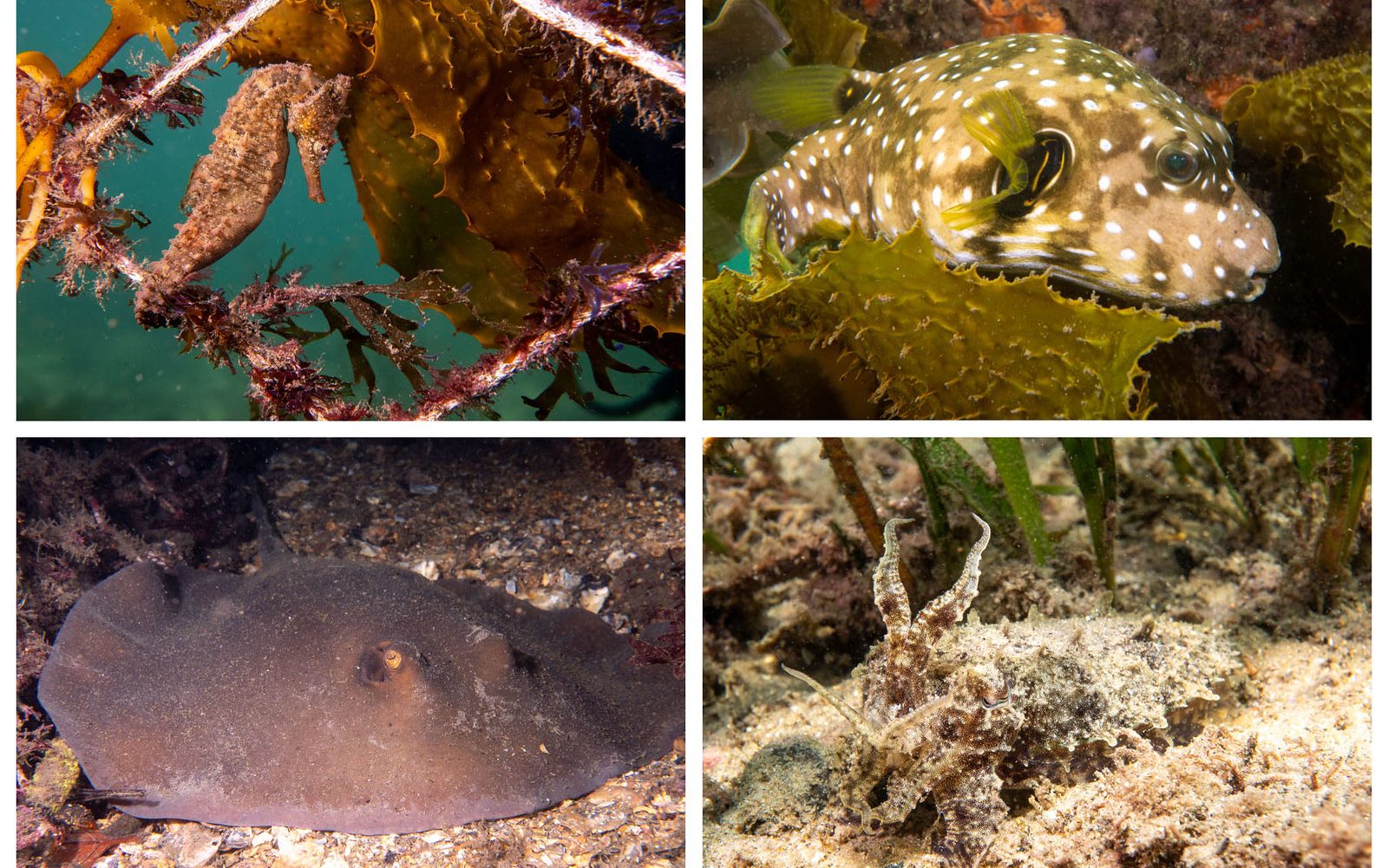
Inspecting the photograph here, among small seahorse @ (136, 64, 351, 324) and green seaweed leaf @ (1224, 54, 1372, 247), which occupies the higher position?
small seahorse @ (136, 64, 351, 324)

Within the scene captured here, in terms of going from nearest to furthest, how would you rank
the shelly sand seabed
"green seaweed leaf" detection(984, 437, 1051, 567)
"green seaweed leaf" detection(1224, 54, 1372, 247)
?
the shelly sand seabed < "green seaweed leaf" detection(1224, 54, 1372, 247) < "green seaweed leaf" detection(984, 437, 1051, 567)

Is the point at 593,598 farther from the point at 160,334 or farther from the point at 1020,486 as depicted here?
the point at 160,334

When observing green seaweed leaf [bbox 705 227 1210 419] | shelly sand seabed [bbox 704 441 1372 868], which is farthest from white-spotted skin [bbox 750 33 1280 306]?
shelly sand seabed [bbox 704 441 1372 868]

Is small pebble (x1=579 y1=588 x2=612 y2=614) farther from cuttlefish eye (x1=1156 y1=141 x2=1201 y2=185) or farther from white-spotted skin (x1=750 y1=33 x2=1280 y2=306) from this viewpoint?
cuttlefish eye (x1=1156 y1=141 x2=1201 y2=185)

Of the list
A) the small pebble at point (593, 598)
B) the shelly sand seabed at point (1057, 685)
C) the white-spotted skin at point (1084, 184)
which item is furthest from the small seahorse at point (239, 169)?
the shelly sand seabed at point (1057, 685)

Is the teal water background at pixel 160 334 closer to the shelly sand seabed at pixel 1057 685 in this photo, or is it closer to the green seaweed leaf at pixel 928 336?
the green seaweed leaf at pixel 928 336

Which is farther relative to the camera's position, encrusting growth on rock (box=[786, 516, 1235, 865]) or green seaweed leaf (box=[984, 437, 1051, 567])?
green seaweed leaf (box=[984, 437, 1051, 567])
